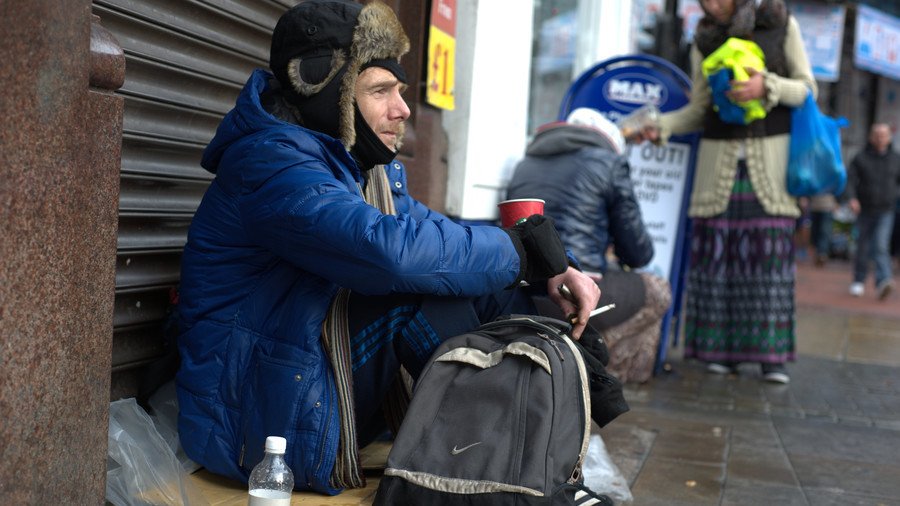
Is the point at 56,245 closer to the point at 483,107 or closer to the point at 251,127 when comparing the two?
the point at 251,127

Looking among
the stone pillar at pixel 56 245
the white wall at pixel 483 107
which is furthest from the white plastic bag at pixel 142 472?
the white wall at pixel 483 107

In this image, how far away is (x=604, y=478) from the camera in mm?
3598

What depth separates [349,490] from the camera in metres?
3.06

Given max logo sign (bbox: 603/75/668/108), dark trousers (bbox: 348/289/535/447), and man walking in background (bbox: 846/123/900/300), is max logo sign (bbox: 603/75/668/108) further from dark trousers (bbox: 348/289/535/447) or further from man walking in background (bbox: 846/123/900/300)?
man walking in background (bbox: 846/123/900/300)

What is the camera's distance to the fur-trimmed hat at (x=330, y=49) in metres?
3.00

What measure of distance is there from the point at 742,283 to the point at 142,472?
4.19 m

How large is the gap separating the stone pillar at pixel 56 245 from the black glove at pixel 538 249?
110 cm

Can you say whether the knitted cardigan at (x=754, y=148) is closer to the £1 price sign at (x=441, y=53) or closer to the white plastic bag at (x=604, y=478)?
the £1 price sign at (x=441, y=53)

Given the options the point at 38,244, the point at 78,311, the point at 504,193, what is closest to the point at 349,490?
the point at 78,311

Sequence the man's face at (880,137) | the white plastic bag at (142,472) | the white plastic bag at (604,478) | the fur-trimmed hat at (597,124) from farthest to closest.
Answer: the man's face at (880,137) < the fur-trimmed hat at (597,124) < the white plastic bag at (604,478) < the white plastic bag at (142,472)

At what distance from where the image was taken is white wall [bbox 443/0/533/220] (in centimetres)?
556

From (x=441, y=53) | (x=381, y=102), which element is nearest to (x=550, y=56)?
(x=441, y=53)

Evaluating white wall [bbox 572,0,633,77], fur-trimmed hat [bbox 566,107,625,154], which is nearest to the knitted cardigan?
fur-trimmed hat [bbox 566,107,625,154]

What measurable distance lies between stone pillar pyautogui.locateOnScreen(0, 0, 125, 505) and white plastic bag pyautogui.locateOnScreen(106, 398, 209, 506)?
361 mm
